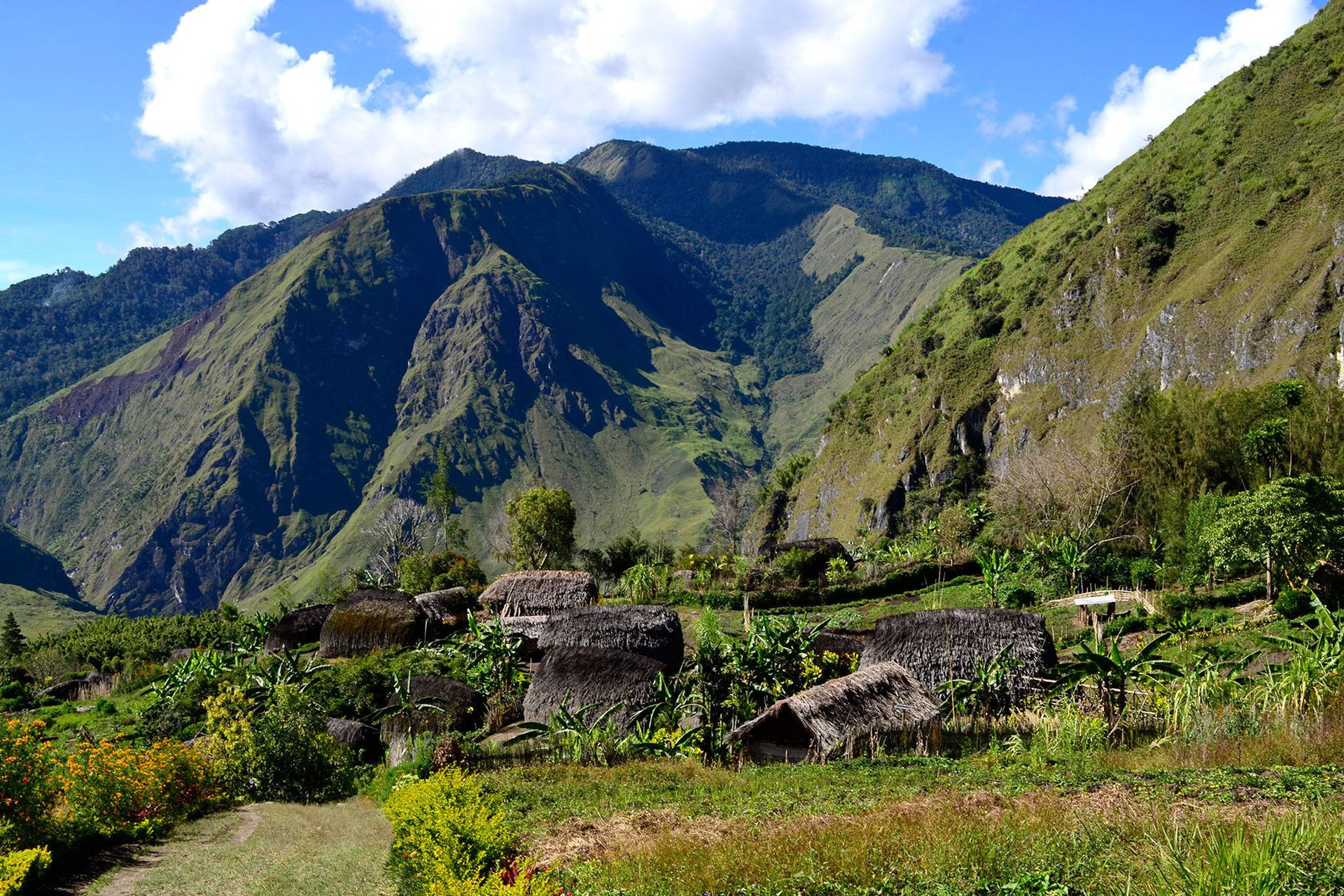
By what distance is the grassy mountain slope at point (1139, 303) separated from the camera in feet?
221

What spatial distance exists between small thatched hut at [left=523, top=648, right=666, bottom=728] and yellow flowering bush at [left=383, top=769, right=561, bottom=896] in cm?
761

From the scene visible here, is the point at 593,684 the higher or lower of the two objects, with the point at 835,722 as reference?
higher

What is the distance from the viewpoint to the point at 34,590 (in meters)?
157

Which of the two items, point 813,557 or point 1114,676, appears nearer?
point 1114,676

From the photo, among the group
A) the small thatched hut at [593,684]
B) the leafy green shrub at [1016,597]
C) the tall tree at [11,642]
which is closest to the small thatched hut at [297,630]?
the small thatched hut at [593,684]

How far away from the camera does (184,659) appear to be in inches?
1185

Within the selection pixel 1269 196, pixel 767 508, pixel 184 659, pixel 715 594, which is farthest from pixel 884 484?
pixel 184 659

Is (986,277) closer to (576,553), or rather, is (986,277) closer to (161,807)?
(576,553)

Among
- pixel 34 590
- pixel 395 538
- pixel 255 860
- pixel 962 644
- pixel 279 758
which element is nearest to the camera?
pixel 255 860

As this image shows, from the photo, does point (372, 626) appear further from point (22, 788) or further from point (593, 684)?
point (22, 788)

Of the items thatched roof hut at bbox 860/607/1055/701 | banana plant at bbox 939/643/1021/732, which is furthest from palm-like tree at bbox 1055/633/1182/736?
thatched roof hut at bbox 860/607/1055/701

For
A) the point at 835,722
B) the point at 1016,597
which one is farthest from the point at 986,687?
the point at 1016,597

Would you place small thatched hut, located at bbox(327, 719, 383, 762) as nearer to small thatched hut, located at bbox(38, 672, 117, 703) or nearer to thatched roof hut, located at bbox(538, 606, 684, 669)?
thatched roof hut, located at bbox(538, 606, 684, 669)

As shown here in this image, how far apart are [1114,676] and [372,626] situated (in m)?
20.6
